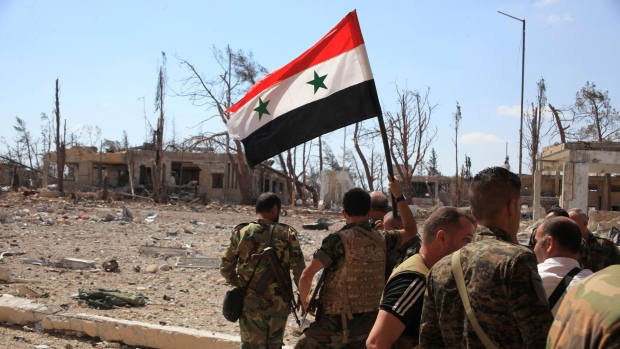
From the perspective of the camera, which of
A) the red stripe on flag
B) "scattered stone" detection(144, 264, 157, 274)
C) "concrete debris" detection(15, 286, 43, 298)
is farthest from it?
"scattered stone" detection(144, 264, 157, 274)

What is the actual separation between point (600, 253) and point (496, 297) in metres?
2.95

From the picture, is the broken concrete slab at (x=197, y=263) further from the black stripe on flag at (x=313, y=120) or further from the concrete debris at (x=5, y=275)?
the black stripe on flag at (x=313, y=120)

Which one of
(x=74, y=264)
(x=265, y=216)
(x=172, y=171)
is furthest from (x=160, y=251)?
(x=172, y=171)

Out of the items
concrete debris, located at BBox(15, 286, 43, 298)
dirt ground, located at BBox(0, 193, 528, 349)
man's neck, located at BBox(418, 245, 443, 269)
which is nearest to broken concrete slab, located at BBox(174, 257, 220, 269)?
dirt ground, located at BBox(0, 193, 528, 349)

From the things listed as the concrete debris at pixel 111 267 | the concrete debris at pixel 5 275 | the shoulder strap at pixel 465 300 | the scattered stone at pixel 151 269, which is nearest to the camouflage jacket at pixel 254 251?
the shoulder strap at pixel 465 300

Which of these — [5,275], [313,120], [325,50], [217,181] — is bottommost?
[5,275]

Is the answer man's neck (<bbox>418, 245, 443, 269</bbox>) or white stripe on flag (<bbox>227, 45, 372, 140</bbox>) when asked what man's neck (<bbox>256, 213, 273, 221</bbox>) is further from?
man's neck (<bbox>418, 245, 443, 269</bbox>)

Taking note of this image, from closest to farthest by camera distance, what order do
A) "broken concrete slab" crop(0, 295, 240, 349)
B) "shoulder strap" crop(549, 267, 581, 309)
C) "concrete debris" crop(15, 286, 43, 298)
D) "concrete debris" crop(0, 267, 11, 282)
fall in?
"shoulder strap" crop(549, 267, 581, 309) < "broken concrete slab" crop(0, 295, 240, 349) < "concrete debris" crop(15, 286, 43, 298) < "concrete debris" crop(0, 267, 11, 282)

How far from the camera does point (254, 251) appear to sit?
4.21 metres

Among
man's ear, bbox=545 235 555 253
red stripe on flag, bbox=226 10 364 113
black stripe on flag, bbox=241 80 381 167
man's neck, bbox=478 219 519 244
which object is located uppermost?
red stripe on flag, bbox=226 10 364 113

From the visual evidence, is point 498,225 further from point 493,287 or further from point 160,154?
point 160,154

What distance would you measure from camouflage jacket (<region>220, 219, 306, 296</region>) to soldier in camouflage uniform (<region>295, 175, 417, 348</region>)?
640 millimetres

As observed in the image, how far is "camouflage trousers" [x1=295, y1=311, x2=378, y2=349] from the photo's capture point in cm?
344

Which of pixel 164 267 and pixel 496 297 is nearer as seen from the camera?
pixel 496 297
